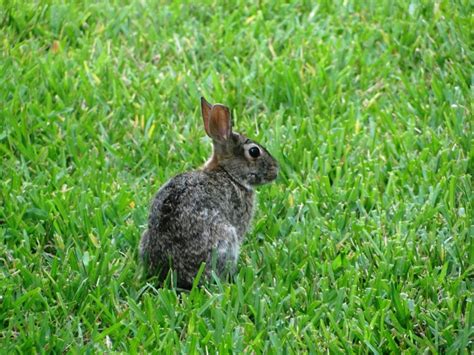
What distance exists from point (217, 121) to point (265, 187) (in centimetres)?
76

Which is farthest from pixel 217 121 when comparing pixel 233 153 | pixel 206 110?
pixel 233 153

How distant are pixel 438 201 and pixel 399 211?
311mm

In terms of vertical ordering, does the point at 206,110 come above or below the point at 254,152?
above

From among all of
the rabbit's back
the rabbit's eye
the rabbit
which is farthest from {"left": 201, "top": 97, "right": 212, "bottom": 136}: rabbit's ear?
the rabbit's back

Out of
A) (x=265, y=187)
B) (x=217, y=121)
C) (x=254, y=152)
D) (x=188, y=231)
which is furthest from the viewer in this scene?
(x=265, y=187)

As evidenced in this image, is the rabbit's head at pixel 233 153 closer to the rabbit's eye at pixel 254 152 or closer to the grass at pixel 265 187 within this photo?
the rabbit's eye at pixel 254 152

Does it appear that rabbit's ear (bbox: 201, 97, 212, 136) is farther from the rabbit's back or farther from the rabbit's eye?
the rabbit's back

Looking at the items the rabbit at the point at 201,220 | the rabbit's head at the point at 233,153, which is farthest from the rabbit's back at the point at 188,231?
the rabbit's head at the point at 233,153

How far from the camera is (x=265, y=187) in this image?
21.1ft

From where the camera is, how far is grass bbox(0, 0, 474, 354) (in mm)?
5020

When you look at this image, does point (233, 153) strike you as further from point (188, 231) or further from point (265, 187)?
point (188, 231)

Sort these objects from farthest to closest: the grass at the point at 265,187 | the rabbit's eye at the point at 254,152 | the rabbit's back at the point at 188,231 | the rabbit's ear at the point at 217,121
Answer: the rabbit's eye at the point at 254,152 < the rabbit's ear at the point at 217,121 < the rabbit's back at the point at 188,231 < the grass at the point at 265,187

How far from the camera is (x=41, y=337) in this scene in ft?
15.9

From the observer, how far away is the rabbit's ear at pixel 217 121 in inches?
229
